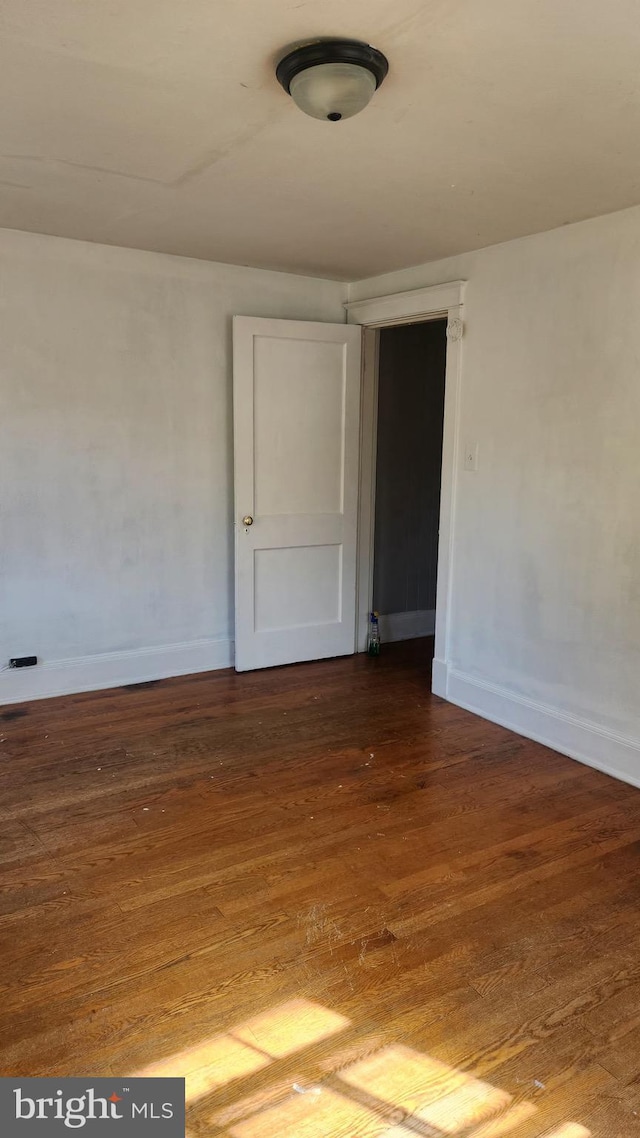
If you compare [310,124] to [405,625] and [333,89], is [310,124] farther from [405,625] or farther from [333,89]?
[405,625]

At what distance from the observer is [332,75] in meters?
1.88

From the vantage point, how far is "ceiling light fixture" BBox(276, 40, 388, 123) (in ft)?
6.02

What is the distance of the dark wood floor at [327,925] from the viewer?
169 cm

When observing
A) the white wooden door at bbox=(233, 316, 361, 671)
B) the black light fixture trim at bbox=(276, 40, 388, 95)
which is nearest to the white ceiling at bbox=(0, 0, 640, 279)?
the black light fixture trim at bbox=(276, 40, 388, 95)

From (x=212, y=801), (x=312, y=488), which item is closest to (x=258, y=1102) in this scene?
(x=212, y=801)

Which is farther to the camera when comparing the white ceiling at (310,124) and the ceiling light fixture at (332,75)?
the ceiling light fixture at (332,75)

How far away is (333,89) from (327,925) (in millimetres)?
2364

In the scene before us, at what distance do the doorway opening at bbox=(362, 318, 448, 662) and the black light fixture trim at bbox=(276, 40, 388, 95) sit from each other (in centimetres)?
311

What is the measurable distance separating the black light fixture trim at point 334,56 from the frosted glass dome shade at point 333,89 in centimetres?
1

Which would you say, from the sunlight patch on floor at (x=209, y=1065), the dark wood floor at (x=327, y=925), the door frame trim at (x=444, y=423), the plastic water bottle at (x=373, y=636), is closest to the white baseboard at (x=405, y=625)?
the plastic water bottle at (x=373, y=636)

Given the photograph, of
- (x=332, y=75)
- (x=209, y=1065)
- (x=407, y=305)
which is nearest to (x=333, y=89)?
(x=332, y=75)

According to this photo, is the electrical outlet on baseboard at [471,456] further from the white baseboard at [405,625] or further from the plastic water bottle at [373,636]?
the white baseboard at [405,625]

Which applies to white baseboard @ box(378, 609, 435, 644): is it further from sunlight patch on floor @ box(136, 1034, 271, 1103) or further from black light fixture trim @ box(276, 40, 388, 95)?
black light fixture trim @ box(276, 40, 388, 95)

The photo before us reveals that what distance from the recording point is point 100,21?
1735 mm
